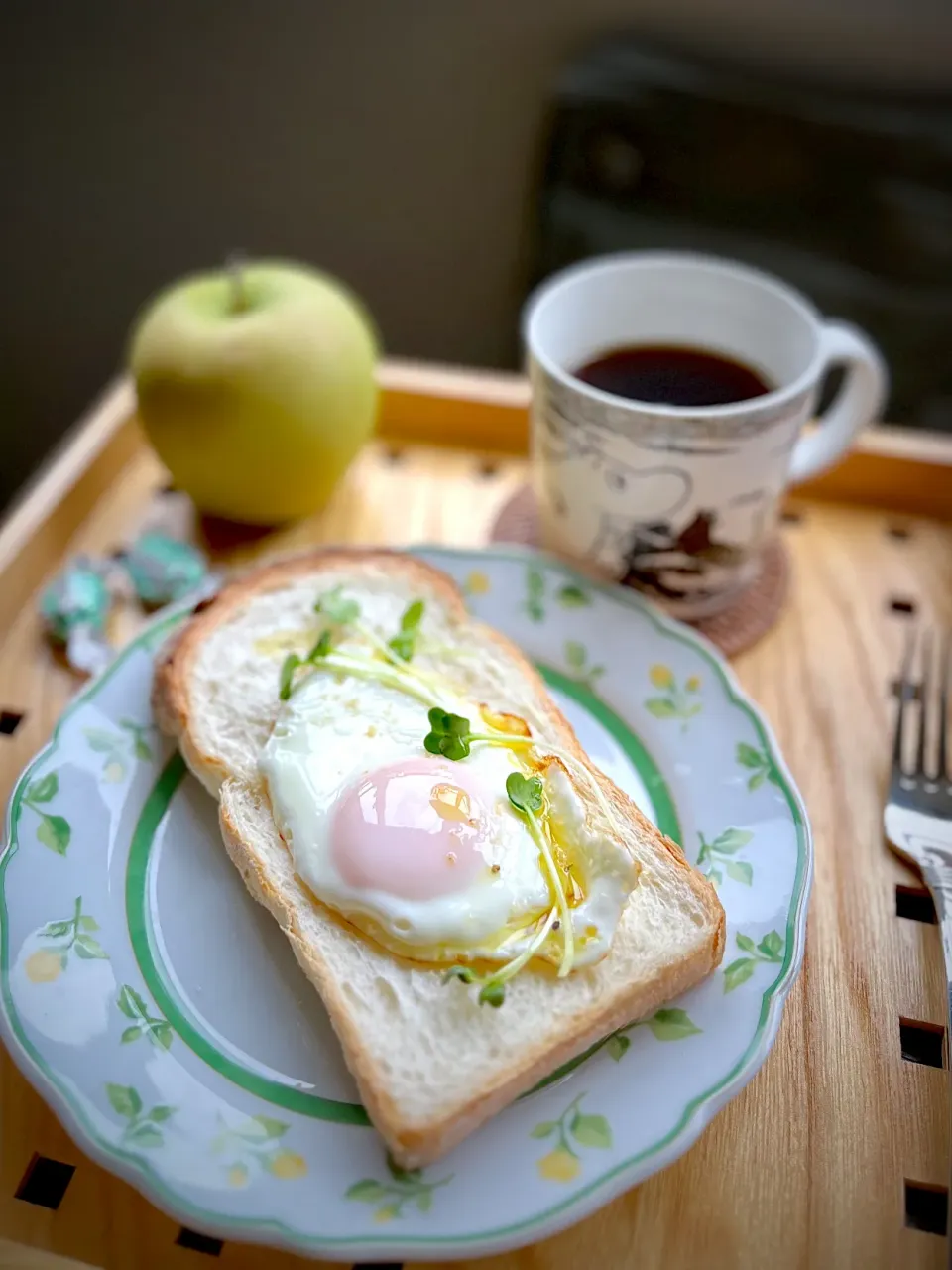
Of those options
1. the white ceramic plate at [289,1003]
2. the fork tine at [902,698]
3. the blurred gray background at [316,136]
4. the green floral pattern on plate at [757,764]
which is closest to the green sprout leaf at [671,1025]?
the white ceramic plate at [289,1003]

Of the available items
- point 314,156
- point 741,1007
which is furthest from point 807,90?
point 741,1007

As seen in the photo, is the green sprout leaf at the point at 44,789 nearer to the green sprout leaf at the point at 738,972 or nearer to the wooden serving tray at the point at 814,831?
the wooden serving tray at the point at 814,831

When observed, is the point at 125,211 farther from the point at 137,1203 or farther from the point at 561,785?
the point at 137,1203

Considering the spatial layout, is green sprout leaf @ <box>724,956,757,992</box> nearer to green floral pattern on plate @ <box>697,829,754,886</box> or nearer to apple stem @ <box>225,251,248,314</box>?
green floral pattern on plate @ <box>697,829,754,886</box>

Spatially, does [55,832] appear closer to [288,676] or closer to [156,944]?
[156,944]

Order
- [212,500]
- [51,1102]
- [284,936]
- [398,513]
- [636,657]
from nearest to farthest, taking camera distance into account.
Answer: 1. [51,1102]
2. [284,936]
3. [636,657]
4. [212,500]
5. [398,513]

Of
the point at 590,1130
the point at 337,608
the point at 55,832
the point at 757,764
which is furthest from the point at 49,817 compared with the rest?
the point at 757,764
